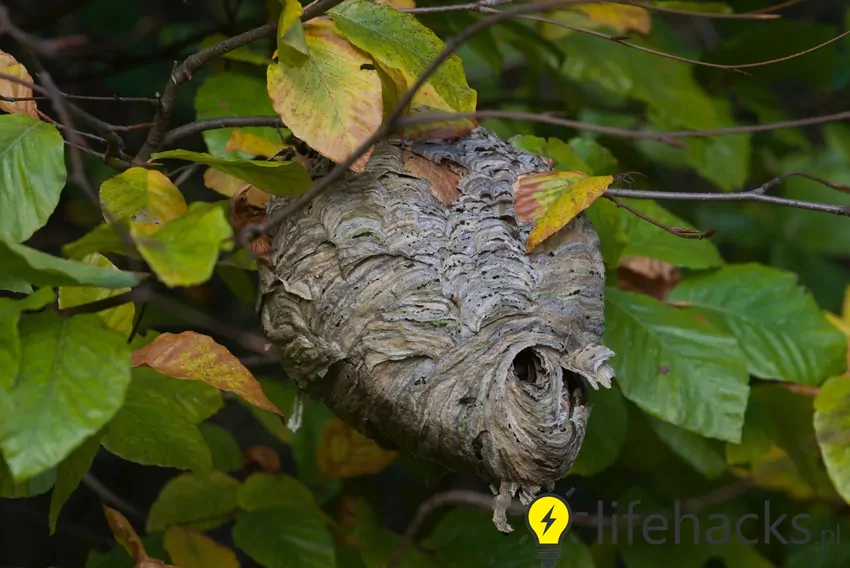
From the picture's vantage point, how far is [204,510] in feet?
4.68

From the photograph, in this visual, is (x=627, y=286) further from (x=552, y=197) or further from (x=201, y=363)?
(x=201, y=363)

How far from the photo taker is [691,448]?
1479 millimetres

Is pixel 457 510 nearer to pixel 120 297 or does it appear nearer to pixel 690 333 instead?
pixel 690 333

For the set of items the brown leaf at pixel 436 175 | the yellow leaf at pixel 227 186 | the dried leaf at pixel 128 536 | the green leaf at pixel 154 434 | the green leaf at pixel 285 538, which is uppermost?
the brown leaf at pixel 436 175

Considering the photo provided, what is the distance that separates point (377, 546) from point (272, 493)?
22cm

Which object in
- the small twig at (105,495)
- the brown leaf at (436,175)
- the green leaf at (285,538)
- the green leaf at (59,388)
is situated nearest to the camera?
the green leaf at (59,388)

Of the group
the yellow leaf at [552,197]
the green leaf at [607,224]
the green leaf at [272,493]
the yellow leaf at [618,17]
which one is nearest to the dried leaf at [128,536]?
the green leaf at [272,493]

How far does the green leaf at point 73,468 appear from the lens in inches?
37.1

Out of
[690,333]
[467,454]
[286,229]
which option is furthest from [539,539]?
[286,229]

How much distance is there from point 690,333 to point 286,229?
0.64m

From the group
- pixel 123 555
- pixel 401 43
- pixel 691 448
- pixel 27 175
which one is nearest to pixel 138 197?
pixel 27 175

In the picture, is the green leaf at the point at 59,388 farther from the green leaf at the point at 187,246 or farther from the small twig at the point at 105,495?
the small twig at the point at 105,495

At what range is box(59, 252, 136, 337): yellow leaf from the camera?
0.94 m

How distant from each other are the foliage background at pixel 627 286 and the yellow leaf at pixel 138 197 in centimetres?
15
